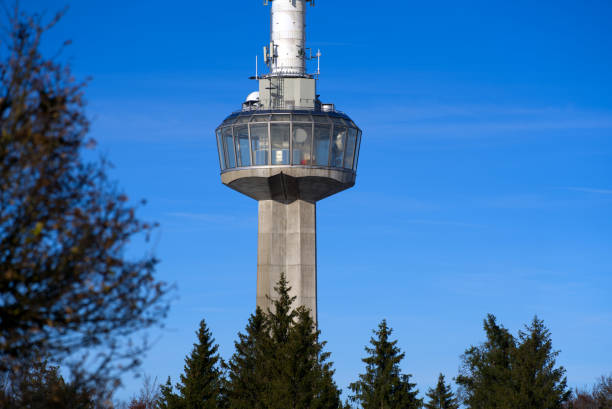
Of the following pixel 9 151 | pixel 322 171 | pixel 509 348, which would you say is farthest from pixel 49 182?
pixel 322 171

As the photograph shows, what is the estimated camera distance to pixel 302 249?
274 ft

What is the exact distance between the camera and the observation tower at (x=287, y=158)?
82.8m

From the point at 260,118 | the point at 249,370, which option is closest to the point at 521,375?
the point at 249,370

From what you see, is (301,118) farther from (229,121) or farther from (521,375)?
(521,375)

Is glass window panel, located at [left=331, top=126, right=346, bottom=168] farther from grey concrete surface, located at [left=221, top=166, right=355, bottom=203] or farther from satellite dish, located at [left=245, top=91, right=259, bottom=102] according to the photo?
satellite dish, located at [left=245, top=91, right=259, bottom=102]

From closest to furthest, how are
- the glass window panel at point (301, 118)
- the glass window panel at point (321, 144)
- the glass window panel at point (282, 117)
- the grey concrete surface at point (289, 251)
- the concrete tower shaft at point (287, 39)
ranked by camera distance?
the glass window panel at point (301, 118) → the glass window panel at point (282, 117) → the glass window panel at point (321, 144) → the grey concrete surface at point (289, 251) → the concrete tower shaft at point (287, 39)

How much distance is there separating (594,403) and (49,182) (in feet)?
343

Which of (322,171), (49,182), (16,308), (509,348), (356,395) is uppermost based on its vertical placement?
(322,171)

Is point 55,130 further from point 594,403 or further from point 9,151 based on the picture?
point 594,403

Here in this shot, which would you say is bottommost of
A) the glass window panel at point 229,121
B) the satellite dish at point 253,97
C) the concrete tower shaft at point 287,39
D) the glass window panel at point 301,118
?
the glass window panel at point 301,118

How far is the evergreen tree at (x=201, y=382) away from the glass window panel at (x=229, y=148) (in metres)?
18.1

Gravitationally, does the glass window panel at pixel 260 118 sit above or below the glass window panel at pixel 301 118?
above

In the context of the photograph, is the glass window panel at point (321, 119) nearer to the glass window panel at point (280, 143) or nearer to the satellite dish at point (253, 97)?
the glass window panel at point (280, 143)

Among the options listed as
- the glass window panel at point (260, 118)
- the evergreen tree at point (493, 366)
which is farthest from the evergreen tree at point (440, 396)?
the glass window panel at point (260, 118)
